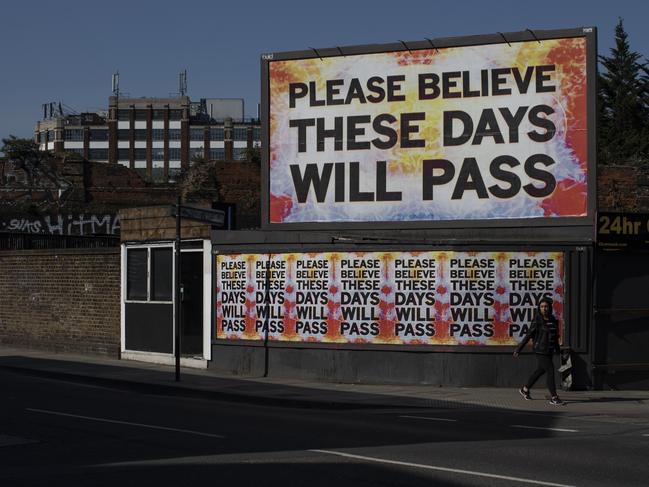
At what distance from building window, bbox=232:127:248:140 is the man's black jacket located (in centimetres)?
12596

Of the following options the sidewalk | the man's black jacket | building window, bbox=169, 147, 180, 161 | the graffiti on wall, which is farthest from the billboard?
building window, bbox=169, 147, 180, 161

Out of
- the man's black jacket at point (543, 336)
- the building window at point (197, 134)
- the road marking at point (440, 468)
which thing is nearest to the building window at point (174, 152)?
the building window at point (197, 134)

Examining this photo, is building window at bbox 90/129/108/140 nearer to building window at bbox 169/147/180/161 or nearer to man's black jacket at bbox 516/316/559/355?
building window at bbox 169/147/180/161

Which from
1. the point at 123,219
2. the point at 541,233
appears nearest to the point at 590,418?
the point at 541,233

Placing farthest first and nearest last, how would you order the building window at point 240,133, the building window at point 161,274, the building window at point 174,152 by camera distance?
the building window at point 174,152, the building window at point 240,133, the building window at point 161,274

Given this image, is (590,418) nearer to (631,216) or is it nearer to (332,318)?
(631,216)

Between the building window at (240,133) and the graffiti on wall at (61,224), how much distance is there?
103193 mm

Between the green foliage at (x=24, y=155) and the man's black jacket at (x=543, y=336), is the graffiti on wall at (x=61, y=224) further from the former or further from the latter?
the man's black jacket at (x=543, y=336)

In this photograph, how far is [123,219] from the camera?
25.2 m

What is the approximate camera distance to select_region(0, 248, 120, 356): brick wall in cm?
2562

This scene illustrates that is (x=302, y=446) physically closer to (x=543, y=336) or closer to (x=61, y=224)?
(x=543, y=336)

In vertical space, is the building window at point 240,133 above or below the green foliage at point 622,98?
above

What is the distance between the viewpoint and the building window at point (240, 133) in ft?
465

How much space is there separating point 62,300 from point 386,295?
35.8 ft
